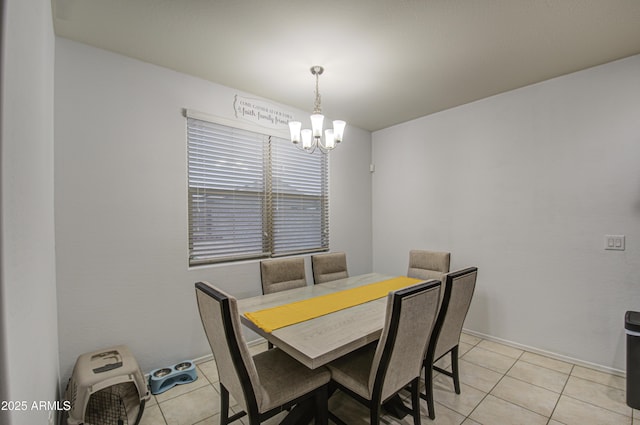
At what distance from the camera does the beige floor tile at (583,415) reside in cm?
176

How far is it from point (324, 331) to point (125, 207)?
1.82 m

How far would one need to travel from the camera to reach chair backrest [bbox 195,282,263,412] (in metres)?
1.21

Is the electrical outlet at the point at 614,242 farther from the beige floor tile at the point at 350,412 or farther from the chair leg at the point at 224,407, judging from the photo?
the chair leg at the point at 224,407

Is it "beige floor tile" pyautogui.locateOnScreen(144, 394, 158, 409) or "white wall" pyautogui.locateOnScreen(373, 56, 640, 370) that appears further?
"white wall" pyautogui.locateOnScreen(373, 56, 640, 370)

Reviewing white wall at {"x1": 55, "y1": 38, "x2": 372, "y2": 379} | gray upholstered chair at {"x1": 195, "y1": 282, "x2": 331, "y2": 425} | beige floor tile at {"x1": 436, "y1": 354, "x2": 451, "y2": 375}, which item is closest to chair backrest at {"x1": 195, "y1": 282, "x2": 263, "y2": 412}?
gray upholstered chair at {"x1": 195, "y1": 282, "x2": 331, "y2": 425}

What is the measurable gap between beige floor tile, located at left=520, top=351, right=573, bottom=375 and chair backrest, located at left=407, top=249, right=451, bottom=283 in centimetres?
109

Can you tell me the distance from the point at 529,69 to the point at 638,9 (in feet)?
2.40

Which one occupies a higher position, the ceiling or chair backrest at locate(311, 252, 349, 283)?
the ceiling

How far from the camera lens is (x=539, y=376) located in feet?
7.50

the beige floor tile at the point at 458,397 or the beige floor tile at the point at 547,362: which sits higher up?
the beige floor tile at the point at 458,397

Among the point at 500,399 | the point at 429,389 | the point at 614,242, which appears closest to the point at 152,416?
the point at 429,389

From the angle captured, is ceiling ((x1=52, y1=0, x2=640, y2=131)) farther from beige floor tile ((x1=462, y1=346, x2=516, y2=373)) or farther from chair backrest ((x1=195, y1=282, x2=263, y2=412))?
beige floor tile ((x1=462, y1=346, x2=516, y2=373))

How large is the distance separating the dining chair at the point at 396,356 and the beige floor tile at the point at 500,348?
1.65 m

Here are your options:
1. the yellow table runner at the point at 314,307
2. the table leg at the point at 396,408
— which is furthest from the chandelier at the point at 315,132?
the table leg at the point at 396,408
